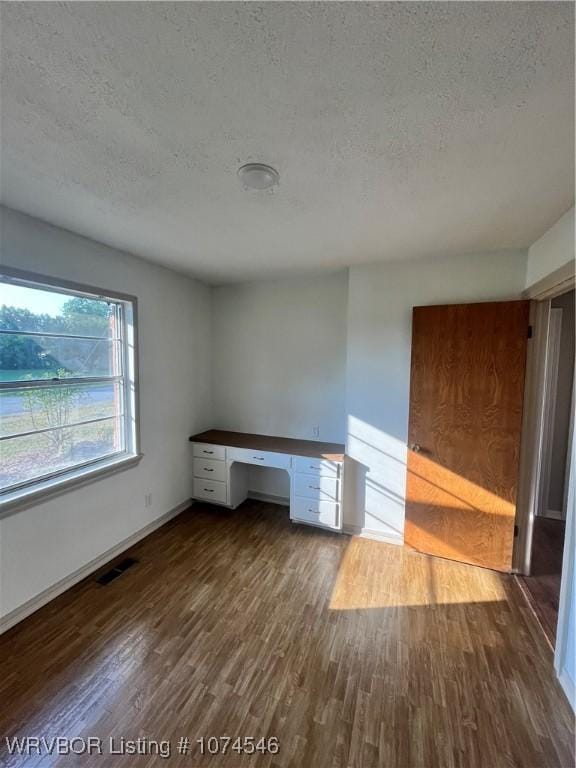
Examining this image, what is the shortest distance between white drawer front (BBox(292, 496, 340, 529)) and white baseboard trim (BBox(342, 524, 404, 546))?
18cm

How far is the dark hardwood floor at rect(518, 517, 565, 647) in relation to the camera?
2.03 metres

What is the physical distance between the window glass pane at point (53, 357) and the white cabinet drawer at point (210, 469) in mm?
1327

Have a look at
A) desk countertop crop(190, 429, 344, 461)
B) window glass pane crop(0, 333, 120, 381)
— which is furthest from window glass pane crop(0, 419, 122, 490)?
desk countertop crop(190, 429, 344, 461)

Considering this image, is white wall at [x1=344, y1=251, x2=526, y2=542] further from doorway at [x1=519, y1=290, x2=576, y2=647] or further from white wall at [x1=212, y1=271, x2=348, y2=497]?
doorway at [x1=519, y1=290, x2=576, y2=647]

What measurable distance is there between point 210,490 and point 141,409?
3.93ft

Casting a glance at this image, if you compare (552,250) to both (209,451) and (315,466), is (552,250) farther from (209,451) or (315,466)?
(209,451)

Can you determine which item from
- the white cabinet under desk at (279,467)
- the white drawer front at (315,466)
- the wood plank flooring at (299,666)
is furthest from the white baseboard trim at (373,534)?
the white drawer front at (315,466)

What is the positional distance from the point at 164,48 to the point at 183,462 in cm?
320

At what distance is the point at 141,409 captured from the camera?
286 centimetres

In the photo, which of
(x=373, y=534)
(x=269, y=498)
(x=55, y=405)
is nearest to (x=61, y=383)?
(x=55, y=405)

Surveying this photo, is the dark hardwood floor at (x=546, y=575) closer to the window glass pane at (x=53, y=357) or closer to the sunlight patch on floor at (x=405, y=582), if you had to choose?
the sunlight patch on floor at (x=405, y=582)

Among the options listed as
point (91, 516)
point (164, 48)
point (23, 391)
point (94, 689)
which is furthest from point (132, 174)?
point (94, 689)

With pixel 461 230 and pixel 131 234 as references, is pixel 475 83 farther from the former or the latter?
pixel 131 234

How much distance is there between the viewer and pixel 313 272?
3.15 m
